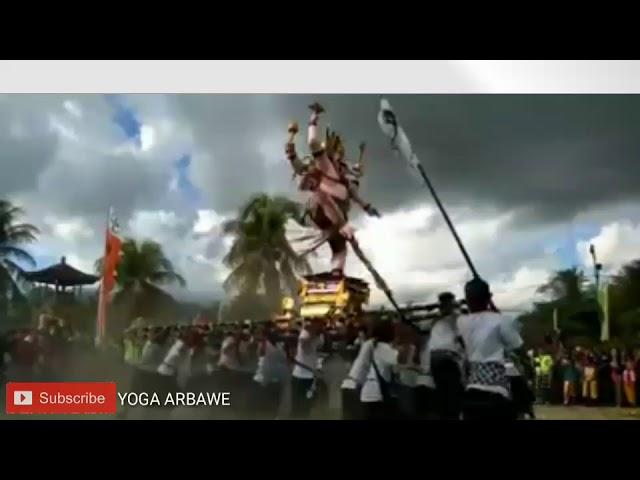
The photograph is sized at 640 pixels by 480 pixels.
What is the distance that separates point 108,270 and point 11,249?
480 mm

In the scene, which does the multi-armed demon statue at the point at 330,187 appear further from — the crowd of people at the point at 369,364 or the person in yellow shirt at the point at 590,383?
the person in yellow shirt at the point at 590,383

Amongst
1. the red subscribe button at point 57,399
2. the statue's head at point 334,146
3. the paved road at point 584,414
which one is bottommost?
the paved road at point 584,414

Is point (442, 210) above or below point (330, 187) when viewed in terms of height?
below

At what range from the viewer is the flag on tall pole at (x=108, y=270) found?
634 cm

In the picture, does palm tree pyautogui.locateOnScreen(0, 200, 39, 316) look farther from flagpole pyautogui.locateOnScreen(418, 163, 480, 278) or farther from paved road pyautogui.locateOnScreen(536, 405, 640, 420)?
paved road pyautogui.locateOnScreen(536, 405, 640, 420)

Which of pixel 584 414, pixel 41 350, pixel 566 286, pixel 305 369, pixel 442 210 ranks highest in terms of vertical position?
pixel 442 210

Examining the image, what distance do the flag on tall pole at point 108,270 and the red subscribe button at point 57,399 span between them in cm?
26

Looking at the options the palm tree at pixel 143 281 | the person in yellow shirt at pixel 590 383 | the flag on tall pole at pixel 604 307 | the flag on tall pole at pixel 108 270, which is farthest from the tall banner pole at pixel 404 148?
the flag on tall pole at pixel 108 270

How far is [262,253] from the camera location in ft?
21.0

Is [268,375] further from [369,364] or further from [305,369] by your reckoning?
[369,364]

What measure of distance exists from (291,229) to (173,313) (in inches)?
27.8

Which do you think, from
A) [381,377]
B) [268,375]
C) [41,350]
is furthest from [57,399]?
[381,377]
